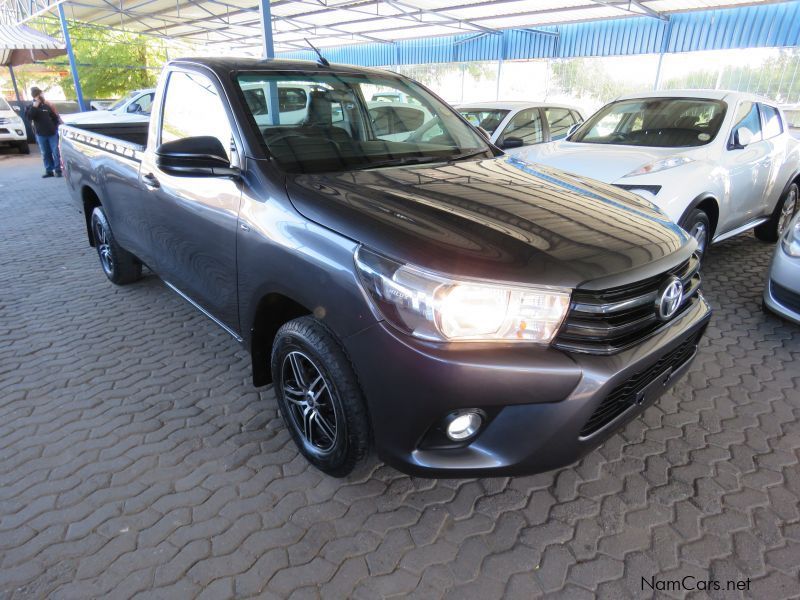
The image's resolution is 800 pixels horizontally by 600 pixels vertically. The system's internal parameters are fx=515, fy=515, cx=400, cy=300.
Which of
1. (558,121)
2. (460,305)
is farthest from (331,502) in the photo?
(558,121)

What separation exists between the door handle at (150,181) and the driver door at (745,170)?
185 inches

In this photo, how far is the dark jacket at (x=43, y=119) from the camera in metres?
10.8

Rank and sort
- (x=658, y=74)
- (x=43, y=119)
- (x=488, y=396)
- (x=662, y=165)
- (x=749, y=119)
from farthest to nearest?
(x=658, y=74), (x=43, y=119), (x=749, y=119), (x=662, y=165), (x=488, y=396)

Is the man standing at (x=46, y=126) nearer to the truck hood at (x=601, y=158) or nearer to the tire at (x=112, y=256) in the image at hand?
the tire at (x=112, y=256)

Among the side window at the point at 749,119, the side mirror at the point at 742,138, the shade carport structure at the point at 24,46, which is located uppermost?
the shade carport structure at the point at 24,46

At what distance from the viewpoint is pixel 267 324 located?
8.29 feet

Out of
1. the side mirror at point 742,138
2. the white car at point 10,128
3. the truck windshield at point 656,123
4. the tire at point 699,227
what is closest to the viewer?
the tire at point 699,227

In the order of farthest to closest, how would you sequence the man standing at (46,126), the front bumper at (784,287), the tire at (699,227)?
the man standing at (46,126)
the tire at (699,227)
the front bumper at (784,287)

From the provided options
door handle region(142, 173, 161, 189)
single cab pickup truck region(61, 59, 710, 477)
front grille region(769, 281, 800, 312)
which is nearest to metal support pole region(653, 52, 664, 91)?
front grille region(769, 281, 800, 312)

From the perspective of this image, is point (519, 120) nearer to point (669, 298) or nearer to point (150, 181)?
point (150, 181)

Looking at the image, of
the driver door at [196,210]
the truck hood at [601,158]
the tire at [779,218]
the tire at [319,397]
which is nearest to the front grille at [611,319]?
the tire at [319,397]

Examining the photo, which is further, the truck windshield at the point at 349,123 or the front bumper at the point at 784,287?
the front bumper at the point at 784,287

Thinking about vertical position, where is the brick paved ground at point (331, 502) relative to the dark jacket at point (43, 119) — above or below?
below

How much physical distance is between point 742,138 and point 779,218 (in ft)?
5.60
